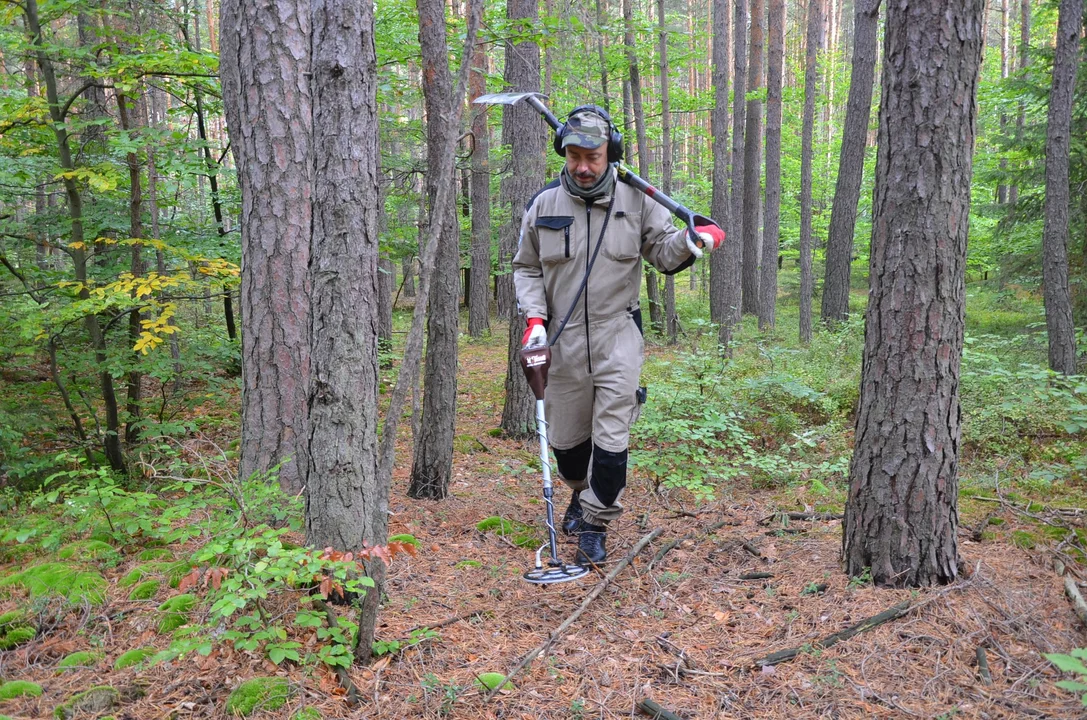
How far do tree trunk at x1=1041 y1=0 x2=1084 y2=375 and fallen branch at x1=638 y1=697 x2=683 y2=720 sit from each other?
9.14 meters

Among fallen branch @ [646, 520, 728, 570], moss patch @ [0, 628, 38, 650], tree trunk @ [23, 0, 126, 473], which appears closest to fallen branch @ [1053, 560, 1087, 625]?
fallen branch @ [646, 520, 728, 570]

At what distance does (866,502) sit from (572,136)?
2.45m

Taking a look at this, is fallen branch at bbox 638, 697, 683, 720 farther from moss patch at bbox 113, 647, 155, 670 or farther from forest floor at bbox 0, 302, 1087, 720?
moss patch at bbox 113, 647, 155, 670

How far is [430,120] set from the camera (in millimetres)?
4965

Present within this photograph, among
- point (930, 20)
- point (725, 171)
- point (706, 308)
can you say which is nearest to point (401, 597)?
point (930, 20)

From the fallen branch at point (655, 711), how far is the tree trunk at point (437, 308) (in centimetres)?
269

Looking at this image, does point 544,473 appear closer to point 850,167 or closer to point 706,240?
point 706,240

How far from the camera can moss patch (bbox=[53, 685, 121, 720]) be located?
95.9 inches

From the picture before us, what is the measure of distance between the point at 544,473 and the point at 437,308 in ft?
6.22

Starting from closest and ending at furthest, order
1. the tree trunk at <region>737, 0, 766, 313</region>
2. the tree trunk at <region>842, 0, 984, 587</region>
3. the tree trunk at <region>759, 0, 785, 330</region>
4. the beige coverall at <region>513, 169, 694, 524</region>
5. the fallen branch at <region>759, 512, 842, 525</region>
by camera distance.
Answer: the tree trunk at <region>842, 0, 984, 587</region> → the beige coverall at <region>513, 169, 694, 524</region> → the fallen branch at <region>759, 512, 842, 525</region> → the tree trunk at <region>759, 0, 785, 330</region> → the tree trunk at <region>737, 0, 766, 313</region>

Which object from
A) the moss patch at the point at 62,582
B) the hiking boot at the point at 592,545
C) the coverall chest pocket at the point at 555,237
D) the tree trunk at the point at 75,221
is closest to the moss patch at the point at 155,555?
the moss patch at the point at 62,582

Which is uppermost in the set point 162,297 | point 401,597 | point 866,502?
point 162,297

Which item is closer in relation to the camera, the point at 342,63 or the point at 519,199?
the point at 342,63

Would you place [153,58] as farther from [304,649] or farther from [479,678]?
[479,678]
